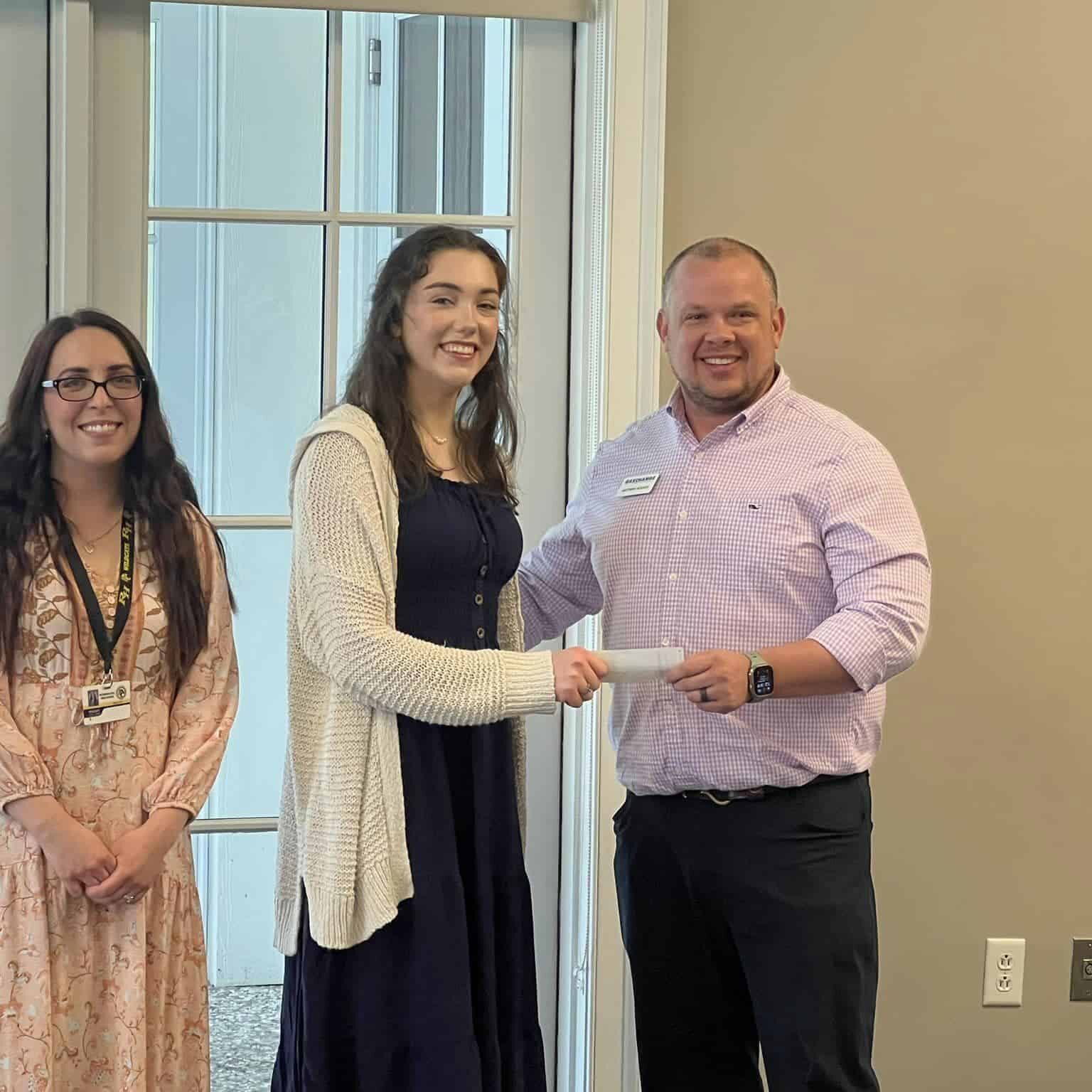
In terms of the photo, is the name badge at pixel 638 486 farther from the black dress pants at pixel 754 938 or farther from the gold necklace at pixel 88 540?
the gold necklace at pixel 88 540

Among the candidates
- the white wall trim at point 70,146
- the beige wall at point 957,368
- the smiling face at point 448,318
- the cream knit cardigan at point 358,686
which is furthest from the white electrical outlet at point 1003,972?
the white wall trim at point 70,146

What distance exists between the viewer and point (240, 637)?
7.80 ft

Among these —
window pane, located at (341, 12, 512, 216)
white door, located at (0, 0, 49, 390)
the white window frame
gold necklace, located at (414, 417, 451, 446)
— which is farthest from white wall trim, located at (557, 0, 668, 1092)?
white door, located at (0, 0, 49, 390)

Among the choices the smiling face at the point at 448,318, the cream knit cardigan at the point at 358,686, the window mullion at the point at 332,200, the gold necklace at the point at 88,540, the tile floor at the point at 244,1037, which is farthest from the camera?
the tile floor at the point at 244,1037

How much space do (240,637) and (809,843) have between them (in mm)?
1120

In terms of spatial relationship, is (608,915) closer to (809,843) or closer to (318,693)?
(809,843)

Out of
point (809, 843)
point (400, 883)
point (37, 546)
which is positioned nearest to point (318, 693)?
point (400, 883)

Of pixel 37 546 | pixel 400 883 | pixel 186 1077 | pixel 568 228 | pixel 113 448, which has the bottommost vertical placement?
pixel 186 1077

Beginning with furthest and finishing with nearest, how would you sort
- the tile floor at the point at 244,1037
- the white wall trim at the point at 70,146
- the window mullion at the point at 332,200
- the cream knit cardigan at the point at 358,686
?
the tile floor at the point at 244,1037, the window mullion at the point at 332,200, the white wall trim at the point at 70,146, the cream knit cardigan at the point at 358,686

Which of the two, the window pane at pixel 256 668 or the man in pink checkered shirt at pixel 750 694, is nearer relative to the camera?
the man in pink checkered shirt at pixel 750 694

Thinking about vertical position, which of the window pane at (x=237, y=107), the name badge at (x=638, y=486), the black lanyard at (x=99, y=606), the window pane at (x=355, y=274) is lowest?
the black lanyard at (x=99, y=606)

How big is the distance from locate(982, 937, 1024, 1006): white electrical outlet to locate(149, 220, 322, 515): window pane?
161 centimetres

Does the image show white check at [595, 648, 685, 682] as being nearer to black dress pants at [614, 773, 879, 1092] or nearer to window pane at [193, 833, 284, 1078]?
black dress pants at [614, 773, 879, 1092]

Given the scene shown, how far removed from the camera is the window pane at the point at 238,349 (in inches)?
91.4
